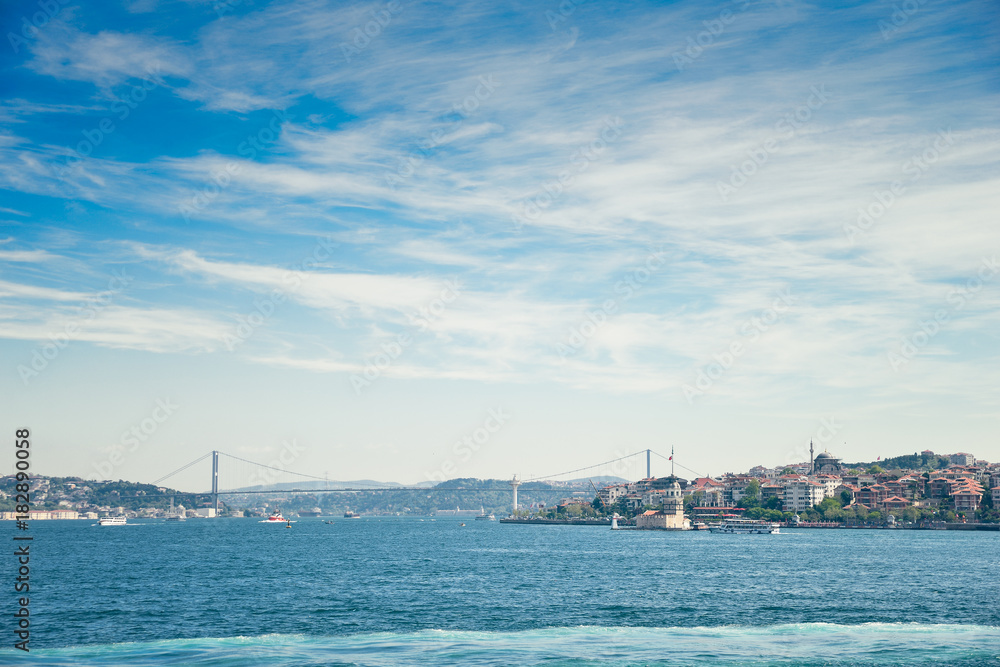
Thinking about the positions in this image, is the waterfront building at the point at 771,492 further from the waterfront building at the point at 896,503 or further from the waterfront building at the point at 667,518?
the waterfront building at the point at 667,518

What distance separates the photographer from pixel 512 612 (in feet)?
132

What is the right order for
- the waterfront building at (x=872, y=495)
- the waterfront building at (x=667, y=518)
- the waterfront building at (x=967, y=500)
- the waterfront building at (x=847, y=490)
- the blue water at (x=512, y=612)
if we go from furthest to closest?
the waterfront building at (x=847, y=490) < the waterfront building at (x=872, y=495) < the waterfront building at (x=667, y=518) < the waterfront building at (x=967, y=500) < the blue water at (x=512, y=612)

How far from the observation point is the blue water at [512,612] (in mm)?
30266

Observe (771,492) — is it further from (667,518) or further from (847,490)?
(667,518)

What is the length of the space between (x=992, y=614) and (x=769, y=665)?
1750 cm

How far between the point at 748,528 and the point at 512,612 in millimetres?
110261

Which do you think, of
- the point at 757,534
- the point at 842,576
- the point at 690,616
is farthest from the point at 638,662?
the point at 757,534

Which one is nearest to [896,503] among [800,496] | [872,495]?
[872,495]

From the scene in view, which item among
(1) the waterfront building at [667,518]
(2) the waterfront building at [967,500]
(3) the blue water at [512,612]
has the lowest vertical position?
(1) the waterfront building at [667,518]

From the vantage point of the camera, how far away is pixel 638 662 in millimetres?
28938

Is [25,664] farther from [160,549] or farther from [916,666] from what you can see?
[160,549]

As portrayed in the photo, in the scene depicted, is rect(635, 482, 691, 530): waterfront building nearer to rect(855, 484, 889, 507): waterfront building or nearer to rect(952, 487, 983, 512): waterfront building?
rect(855, 484, 889, 507): waterfront building

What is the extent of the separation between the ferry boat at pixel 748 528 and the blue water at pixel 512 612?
6825 centimetres

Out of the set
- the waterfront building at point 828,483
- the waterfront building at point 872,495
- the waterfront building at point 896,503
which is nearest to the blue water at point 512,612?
the waterfront building at point 896,503
